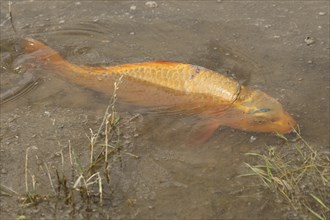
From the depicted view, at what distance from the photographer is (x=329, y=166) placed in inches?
154

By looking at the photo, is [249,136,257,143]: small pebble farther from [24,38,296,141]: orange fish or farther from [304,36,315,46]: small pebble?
[304,36,315,46]: small pebble

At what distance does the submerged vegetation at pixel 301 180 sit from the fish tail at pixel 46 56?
181cm

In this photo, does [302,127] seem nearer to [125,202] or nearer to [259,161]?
[259,161]

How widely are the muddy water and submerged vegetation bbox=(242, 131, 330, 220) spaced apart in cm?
9

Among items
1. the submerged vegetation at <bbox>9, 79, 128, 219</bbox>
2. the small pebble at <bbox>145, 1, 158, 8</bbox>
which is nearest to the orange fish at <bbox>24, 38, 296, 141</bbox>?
the submerged vegetation at <bbox>9, 79, 128, 219</bbox>

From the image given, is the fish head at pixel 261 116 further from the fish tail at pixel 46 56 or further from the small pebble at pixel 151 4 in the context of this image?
the small pebble at pixel 151 4

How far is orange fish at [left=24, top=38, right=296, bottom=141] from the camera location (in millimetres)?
4359

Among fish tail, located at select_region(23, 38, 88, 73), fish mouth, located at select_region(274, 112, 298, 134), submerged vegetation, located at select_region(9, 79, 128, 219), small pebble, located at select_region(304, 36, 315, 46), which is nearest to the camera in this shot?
submerged vegetation, located at select_region(9, 79, 128, 219)

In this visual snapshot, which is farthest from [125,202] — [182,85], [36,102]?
[36,102]

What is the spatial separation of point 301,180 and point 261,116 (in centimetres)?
65

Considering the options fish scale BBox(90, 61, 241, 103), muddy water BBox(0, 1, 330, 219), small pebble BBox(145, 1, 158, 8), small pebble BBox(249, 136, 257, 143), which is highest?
fish scale BBox(90, 61, 241, 103)

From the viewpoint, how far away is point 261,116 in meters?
4.35

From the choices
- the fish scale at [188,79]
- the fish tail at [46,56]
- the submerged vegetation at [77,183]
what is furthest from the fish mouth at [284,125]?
the fish tail at [46,56]

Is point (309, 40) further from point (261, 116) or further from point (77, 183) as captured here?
point (77, 183)
